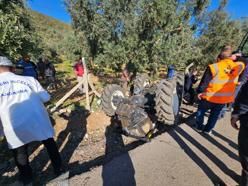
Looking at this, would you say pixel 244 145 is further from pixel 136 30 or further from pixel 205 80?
pixel 136 30

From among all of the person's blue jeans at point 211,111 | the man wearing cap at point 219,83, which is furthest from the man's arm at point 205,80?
the person's blue jeans at point 211,111

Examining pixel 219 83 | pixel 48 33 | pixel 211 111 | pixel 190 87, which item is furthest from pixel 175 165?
pixel 48 33

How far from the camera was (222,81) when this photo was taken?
3.27 m

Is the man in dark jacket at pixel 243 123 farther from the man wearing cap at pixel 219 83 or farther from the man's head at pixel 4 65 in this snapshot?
the man's head at pixel 4 65

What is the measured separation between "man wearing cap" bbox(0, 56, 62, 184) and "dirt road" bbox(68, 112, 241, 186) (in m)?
0.80

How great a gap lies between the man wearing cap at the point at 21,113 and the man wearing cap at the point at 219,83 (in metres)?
3.03

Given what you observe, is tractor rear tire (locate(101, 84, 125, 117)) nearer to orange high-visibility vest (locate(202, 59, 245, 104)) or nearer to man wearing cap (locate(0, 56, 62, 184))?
man wearing cap (locate(0, 56, 62, 184))

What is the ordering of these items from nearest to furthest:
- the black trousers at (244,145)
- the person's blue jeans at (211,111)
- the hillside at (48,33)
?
the black trousers at (244,145)
the person's blue jeans at (211,111)
the hillside at (48,33)

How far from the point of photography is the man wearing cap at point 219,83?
10.5 feet

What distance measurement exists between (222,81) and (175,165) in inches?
73.0

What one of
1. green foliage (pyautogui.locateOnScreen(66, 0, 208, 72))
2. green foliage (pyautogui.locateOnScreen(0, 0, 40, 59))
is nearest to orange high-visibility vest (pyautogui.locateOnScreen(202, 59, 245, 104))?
green foliage (pyautogui.locateOnScreen(66, 0, 208, 72))

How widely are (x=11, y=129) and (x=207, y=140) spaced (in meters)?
3.51

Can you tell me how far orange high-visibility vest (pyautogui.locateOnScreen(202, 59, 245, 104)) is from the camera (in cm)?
319

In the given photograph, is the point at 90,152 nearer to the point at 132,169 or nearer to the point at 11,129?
the point at 132,169
